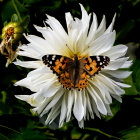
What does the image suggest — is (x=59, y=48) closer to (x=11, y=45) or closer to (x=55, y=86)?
→ (x=55, y=86)

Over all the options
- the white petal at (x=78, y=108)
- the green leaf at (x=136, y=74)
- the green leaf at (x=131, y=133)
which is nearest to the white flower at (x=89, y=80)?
the white petal at (x=78, y=108)

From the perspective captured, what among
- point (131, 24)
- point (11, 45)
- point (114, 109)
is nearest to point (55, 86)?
point (11, 45)

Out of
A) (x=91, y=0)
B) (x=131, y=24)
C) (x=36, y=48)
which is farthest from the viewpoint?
(x=131, y=24)

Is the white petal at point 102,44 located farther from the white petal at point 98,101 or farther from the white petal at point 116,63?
the white petal at point 98,101

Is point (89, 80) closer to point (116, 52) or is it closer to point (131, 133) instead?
point (116, 52)

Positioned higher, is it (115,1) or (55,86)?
(115,1)

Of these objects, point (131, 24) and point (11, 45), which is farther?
point (131, 24)
